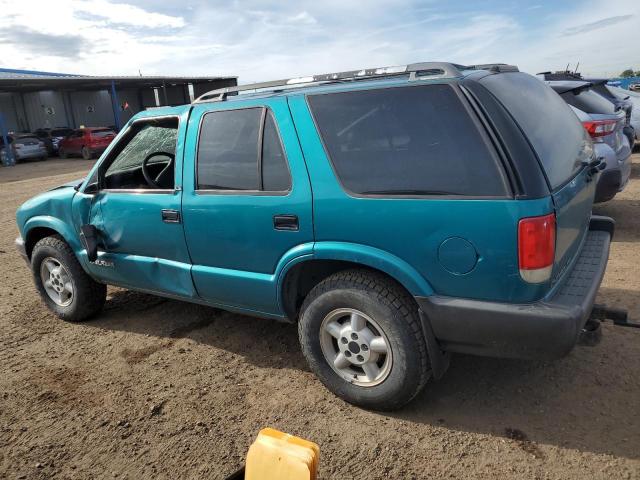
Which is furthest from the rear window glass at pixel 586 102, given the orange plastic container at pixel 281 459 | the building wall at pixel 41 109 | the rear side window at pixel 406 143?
the building wall at pixel 41 109

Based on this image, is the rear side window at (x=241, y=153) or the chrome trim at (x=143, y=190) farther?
the chrome trim at (x=143, y=190)

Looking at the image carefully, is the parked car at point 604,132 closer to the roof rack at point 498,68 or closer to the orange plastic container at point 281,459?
the roof rack at point 498,68

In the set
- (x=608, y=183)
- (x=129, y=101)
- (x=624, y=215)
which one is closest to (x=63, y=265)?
(x=608, y=183)

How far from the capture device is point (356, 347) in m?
2.85

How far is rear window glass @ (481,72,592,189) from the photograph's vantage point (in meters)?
2.53

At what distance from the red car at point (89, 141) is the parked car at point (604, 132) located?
20.7m

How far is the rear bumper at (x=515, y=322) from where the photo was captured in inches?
91.5

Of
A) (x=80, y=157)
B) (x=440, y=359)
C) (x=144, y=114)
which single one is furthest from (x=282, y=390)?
(x=80, y=157)

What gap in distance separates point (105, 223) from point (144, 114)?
0.89 m

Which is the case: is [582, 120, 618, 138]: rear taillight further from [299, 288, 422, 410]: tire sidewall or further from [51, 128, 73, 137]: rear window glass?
[51, 128, 73, 137]: rear window glass

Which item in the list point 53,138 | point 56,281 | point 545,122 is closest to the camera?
point 545,122

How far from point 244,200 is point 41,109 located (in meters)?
36.3

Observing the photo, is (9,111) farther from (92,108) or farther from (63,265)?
(63,265)

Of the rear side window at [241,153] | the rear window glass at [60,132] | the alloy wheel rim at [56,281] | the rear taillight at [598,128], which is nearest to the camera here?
the rear side window at [241,153]
